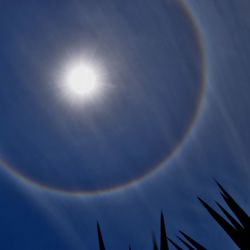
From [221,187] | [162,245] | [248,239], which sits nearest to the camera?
[248,239]

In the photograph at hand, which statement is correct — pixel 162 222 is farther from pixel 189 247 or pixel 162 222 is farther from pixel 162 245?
pixel 189 247

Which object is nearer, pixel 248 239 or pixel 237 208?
pixel 248 239

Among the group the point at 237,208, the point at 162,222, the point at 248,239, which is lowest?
the point at 248,239

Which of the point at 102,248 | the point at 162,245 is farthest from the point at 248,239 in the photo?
the point at 102,248

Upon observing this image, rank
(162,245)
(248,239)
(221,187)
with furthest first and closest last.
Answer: (221,187) < (162,245) < (248,239)

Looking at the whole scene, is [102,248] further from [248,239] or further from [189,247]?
[248,239]

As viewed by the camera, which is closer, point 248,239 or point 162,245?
point 248,239

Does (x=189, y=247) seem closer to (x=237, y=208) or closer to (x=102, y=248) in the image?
(x=237, y=208)

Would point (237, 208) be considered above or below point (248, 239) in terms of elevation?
above

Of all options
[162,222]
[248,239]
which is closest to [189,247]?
[162,222]
